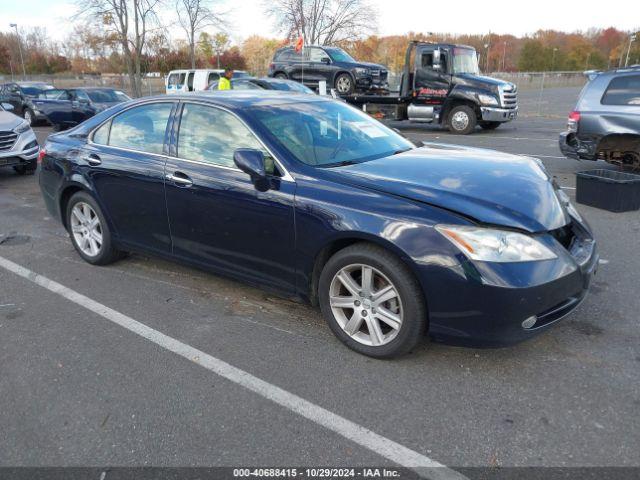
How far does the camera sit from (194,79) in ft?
65.5

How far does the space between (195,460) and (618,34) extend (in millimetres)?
137294

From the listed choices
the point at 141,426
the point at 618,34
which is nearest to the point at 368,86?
the point at 141,426

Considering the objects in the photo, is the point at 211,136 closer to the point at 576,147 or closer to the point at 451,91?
the point at 576,147

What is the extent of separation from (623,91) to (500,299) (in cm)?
684

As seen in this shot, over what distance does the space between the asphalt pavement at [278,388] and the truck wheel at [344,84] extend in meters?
14.4

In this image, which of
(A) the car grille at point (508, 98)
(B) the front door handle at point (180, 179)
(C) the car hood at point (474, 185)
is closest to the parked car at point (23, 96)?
(A) the car grille at point (508, 98)

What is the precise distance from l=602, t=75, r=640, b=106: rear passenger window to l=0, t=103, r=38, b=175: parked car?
10.2 meters

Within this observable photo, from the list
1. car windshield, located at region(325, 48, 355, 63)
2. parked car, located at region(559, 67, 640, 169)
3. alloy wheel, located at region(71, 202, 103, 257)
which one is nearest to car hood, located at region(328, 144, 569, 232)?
alloy wheel, located at region(71, 202, 103, 257)

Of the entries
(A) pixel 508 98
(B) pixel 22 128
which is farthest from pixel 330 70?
(B) pixel 22 128

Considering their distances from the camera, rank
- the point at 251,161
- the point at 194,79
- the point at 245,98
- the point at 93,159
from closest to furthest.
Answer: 1. the point at 251,161
2. the point at 245,98
3. the point at 93,159
4. the point at 194,79

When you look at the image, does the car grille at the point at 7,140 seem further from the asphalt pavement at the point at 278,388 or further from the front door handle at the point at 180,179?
the front door handle at the point at 180,179

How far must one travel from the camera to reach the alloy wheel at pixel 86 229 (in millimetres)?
4816

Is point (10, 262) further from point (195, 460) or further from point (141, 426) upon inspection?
point (195, 460)

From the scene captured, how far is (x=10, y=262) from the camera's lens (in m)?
5.08
